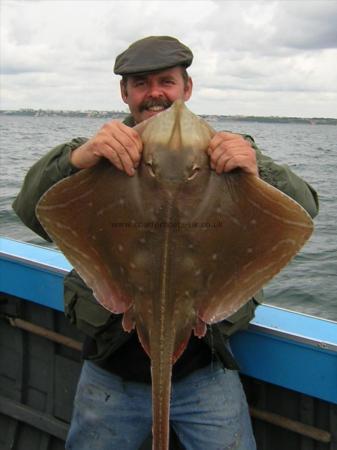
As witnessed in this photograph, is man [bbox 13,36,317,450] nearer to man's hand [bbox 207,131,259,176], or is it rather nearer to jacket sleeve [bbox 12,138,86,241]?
jacket sleeve [bbox 12,138,86,241]

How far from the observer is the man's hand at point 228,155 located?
2.18 metres

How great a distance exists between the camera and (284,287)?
9000mm

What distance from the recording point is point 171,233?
2.23 meters

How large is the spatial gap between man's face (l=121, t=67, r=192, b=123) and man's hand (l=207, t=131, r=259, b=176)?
0.90 m

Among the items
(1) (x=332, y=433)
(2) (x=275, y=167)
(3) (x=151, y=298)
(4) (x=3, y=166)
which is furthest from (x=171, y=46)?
(4) (x=3, y=166)

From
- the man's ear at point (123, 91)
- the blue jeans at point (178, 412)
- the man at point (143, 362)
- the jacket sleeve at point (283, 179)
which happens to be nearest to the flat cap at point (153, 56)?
the man at point (143, 362)

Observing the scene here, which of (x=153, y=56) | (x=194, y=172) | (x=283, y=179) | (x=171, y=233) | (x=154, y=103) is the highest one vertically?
(x=153, y=56)

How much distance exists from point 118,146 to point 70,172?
65 centimetres

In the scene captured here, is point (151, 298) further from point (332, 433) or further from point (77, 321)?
point (332, 433)

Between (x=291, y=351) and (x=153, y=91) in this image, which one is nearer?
(x=153, y=91)

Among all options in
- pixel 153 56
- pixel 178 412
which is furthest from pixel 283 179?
pixel 178 412

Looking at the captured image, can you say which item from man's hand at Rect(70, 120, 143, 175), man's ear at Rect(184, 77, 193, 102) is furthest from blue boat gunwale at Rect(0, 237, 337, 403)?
man's hand at Rect(70, 120, 143, 175)

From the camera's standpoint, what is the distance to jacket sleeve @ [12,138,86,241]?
2.82 meters

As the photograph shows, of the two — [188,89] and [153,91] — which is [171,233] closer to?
[153,91]
